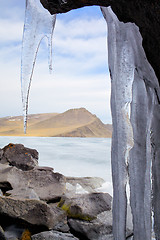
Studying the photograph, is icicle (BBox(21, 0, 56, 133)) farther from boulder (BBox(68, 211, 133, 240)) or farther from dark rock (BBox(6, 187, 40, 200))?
dark rock (BBox(6, 187, 40, 200))

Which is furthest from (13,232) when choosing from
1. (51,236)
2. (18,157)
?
(18,157)

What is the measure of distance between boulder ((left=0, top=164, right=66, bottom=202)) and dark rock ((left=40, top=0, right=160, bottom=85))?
2.83 meters

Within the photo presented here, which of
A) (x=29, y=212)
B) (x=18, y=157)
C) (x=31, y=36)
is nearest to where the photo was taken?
(x=31, y=36)

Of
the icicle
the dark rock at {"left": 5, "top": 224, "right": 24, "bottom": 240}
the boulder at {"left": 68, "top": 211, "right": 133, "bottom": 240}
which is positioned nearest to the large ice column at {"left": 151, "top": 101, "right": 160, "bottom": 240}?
the icicle

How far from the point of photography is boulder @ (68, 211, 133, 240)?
253cm

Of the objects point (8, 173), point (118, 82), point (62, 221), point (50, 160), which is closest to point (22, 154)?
point (8, 173)

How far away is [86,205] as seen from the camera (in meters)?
2.81

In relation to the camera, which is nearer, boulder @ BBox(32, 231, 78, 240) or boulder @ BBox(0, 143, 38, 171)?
boulder @ BBox(32, 231, 78, 240)

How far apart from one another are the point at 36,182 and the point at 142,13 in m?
3.24

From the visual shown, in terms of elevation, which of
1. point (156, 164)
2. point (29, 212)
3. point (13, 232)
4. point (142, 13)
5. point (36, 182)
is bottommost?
point (13, 232)

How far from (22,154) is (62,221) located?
7.49ft

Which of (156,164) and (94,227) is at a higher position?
(156,164)

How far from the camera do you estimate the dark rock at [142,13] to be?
943 mm

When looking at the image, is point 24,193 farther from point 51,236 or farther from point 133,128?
point 133,128
